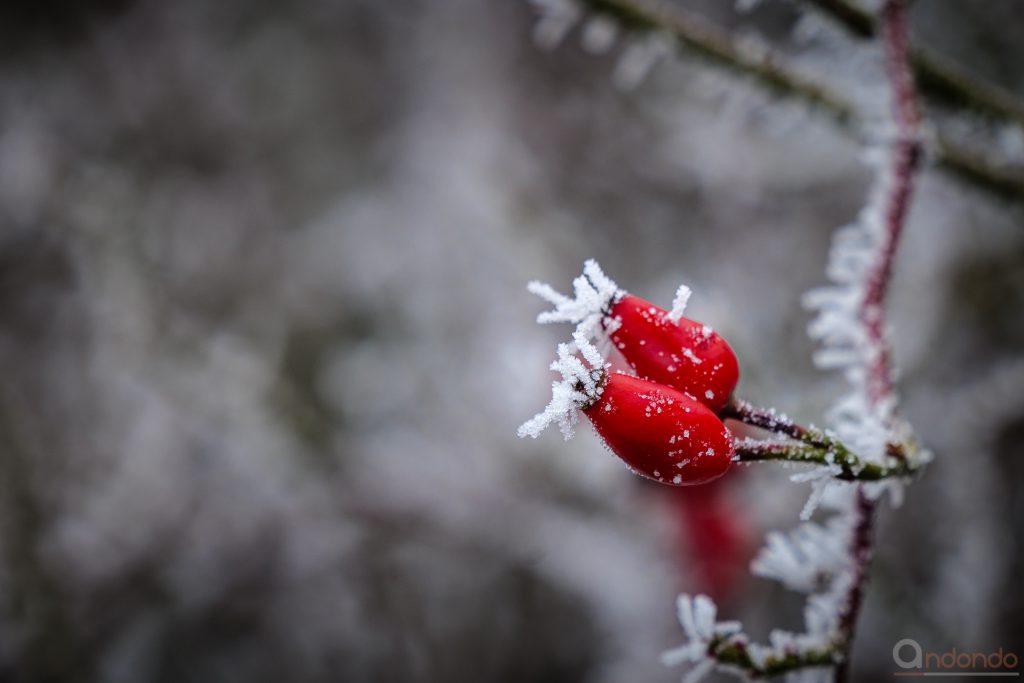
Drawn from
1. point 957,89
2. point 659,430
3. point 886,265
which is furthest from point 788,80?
point 659,430

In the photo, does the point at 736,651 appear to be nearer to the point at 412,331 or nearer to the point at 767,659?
the point at 767,659

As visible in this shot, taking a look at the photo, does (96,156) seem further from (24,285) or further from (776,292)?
(776,292)

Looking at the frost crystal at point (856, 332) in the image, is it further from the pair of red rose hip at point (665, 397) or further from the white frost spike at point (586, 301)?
the white frost spike at point (586, 301)

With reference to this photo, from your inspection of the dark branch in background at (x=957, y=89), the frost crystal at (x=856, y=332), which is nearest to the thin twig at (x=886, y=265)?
the frost crystal at (x=856, y=332)

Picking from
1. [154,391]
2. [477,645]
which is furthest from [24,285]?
[477,645]

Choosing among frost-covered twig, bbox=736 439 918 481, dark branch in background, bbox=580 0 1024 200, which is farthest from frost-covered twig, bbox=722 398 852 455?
dark branch in background, bbox=580 0 1024 200

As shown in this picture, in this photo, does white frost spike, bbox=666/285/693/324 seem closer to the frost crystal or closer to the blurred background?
the frost crystal
